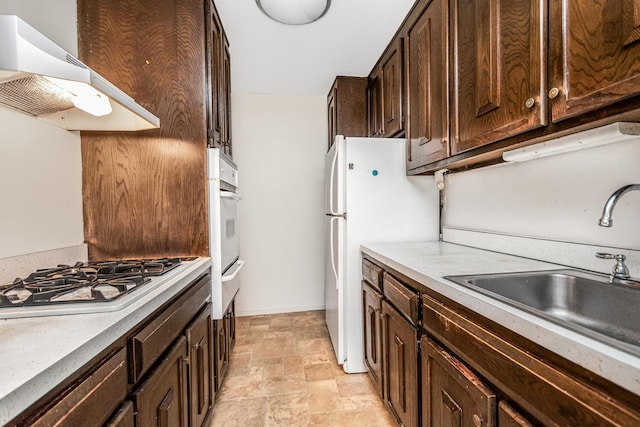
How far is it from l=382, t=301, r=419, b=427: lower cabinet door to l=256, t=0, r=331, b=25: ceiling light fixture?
69.9 inches

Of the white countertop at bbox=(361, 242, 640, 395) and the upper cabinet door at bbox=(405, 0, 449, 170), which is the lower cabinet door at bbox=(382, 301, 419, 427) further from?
the upper cabinet door at bbox=(405, 0, 449, 170)

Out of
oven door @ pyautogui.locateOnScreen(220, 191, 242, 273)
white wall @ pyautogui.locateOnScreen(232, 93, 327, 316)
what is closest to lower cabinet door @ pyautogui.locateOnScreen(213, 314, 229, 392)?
oven door @ pyautogui.locateOnScreen(220, 191, 242, 273)

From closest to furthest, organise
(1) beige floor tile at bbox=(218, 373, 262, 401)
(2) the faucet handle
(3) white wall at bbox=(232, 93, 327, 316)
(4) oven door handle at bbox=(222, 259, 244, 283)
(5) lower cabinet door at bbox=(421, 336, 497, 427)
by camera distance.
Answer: (5) lower cabinet door at bbox=(421, 336, 497, 427), (2) the faucet handle, (4) oven door handle at bbox=(222, 259, 244, 283), (1) beige floor tile at bbox=(218, 373, 262, 401), (3) white wall at bbox=(232, 93, 327, 316)

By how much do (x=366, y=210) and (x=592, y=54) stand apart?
1350 mm

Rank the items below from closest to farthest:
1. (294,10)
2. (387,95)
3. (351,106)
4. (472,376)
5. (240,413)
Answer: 1. (472,376)
2. (240,413)
3. (294,10)
4. (387,95)
5. (351,106)

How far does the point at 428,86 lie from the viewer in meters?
1.64

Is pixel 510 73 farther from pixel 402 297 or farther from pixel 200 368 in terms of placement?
pixel 200 368

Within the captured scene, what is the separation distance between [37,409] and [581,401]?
979mm

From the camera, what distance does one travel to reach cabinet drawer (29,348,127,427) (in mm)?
538

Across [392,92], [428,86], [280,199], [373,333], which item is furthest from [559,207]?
[280,199]

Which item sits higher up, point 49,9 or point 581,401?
point 49,9

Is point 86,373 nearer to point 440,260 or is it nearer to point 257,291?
point 440,260

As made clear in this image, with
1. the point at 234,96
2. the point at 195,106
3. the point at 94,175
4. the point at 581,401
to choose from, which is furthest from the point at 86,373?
the point at 234,96

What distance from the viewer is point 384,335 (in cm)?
155
